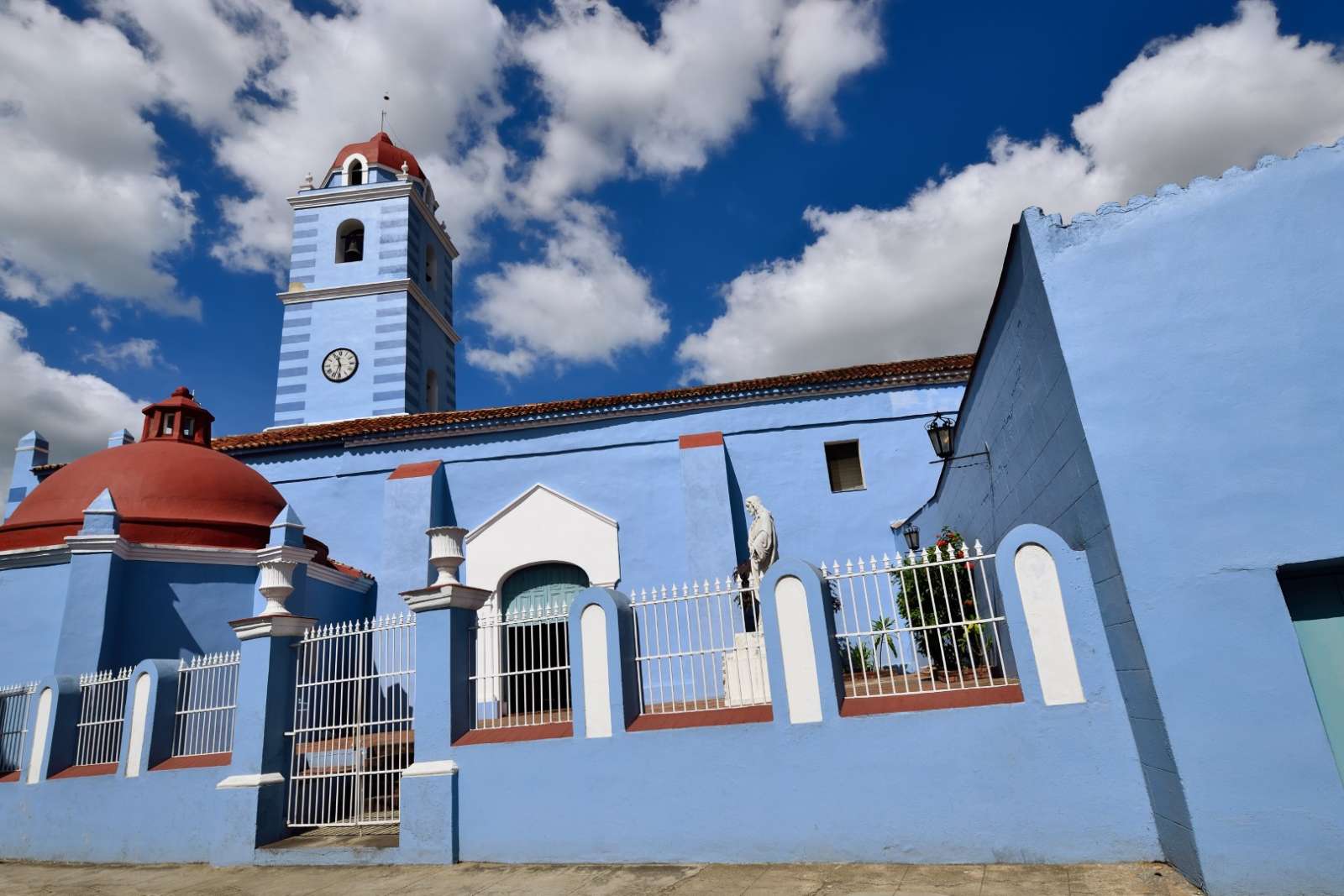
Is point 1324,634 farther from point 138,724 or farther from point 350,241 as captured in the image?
point 350,241

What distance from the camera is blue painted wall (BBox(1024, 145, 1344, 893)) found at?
441 centimetres

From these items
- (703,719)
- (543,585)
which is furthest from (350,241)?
(703,719)

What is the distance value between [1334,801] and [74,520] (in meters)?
13.4

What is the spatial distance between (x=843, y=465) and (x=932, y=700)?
8726 millimetres

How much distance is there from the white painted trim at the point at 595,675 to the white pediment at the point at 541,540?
639 cm

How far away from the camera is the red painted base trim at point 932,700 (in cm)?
541

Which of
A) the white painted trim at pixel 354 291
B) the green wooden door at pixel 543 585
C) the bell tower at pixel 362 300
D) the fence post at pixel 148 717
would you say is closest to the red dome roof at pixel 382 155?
the bell tower at pixel 362 300

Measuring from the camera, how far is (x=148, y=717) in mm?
7875

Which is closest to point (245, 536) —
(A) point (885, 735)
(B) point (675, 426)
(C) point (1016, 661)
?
(B) point (675, 426)

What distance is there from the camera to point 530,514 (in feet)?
44.9

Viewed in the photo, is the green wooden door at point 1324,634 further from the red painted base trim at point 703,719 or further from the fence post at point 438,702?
the fence post at point 438,702

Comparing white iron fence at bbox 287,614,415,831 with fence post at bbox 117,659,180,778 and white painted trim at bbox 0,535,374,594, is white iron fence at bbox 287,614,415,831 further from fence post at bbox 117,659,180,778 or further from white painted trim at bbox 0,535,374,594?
white painted trim at bbox 0,535,374,594

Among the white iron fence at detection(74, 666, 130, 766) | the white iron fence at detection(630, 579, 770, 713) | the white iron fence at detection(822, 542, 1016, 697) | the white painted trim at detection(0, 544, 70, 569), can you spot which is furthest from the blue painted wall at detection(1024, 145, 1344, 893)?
the white painted trim at detection(0, 544, 70, 569)

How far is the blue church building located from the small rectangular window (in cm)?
193
